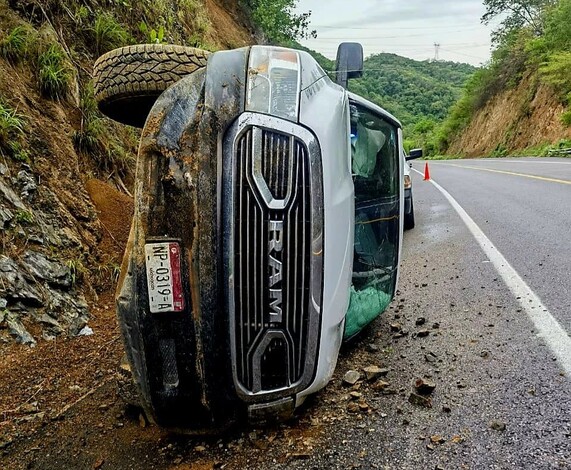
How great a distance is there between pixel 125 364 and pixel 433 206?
7.43 metres

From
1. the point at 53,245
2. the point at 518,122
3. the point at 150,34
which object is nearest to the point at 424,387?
the point at 53,245

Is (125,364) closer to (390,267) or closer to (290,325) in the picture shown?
(290,325)

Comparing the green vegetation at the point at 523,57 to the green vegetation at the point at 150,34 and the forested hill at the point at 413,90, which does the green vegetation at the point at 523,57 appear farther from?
the green vegetation at the point at 150,34

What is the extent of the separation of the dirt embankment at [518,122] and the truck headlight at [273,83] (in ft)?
88.9

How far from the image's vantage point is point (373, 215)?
109 inches

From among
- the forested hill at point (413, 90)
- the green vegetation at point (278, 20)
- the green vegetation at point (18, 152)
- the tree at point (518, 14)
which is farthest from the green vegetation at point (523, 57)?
the green vegetation at point (18, 152)

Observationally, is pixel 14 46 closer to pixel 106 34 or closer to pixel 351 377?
pixel 106 34

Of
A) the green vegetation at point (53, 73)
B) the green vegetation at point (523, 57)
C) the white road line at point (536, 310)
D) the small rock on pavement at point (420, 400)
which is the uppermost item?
the green vegetation at point (523, 57)

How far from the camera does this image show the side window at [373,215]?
2662 millimetres

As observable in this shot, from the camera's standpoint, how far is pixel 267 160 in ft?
5.74

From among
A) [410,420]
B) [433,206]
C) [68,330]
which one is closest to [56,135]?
[68,330]

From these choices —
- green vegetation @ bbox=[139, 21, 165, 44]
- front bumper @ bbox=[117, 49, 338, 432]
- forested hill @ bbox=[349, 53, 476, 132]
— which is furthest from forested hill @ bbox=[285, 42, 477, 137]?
front bumper @ bbox=[117, 49, 338, 432]

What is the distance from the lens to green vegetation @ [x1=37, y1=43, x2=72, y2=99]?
14.2 ft

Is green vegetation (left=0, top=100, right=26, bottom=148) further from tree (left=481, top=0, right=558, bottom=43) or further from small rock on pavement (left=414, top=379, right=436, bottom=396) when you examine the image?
tree (left=481, top=0, right=558, bottom=43)
